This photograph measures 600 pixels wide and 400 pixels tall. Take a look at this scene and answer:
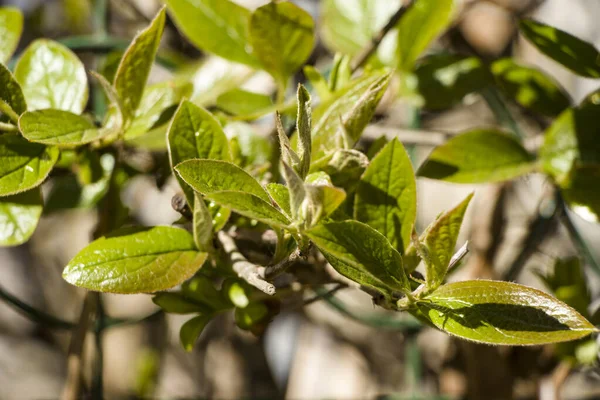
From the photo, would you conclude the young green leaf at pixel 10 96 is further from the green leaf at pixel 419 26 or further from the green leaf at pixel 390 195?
the green leaf at pixel 419 26

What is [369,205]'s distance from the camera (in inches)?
20.0

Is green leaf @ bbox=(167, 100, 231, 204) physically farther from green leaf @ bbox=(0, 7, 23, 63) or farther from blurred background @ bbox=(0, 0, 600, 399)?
blurred background @ bbox=(0, 0, 600, 399)

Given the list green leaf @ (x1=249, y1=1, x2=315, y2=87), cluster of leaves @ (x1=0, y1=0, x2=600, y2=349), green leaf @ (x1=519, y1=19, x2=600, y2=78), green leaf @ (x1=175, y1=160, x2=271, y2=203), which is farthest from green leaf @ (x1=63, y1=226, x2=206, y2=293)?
green leaf @ (x1=519, y1=19, x2=600, y2=78)

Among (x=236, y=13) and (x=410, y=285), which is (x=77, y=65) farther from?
(x=410, y=285)

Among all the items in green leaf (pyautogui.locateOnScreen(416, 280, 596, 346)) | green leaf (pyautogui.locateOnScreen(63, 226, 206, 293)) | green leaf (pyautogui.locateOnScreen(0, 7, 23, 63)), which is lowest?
green leaf (pyautogui.locateOnScreen(63, 226, 206, 293))

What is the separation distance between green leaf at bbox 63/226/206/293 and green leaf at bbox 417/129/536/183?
0.29 m

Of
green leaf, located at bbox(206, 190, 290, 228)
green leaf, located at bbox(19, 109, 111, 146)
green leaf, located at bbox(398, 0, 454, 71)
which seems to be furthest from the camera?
green leaf, located at bbox(398, 0, 454, 71)

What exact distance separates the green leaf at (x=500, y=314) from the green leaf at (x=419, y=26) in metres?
0.42

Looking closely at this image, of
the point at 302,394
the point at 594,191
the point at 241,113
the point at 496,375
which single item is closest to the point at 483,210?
the point at 496,375

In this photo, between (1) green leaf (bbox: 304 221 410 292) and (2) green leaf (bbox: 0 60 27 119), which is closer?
(1) green leaf (bbox: 304 221 410 292)

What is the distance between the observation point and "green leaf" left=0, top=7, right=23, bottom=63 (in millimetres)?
634

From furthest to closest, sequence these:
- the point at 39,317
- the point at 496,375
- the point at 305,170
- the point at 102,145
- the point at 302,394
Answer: the point at 302,394, the point at 496,375, the point at 39,317, the point at 102,145, the point at 305,170

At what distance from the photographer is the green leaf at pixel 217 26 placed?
672mm

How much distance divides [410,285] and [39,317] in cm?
60
